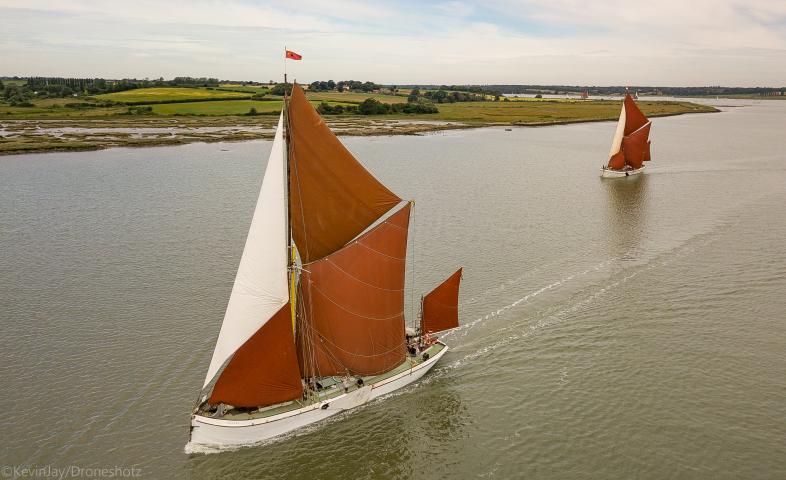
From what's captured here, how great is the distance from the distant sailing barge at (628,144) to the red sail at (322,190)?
5228 cm

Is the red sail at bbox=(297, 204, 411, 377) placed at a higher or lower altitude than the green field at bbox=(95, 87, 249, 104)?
lower

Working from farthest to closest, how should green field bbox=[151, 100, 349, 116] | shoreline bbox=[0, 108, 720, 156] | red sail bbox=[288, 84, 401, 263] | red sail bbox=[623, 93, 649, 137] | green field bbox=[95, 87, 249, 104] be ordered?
green field bbox=[95, 87, 249, 104] → green field bbox=[151, 100, 349, 116] → shoreline bbox=[0, 108, 720, 156] → red sail bbox=[623, 93, 649, 137] → red sail bbox=[288, 84, 401, 263]

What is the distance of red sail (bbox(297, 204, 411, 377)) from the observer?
2159 cm

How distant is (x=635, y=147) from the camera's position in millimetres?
69688

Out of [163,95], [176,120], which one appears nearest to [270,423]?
[176,120]

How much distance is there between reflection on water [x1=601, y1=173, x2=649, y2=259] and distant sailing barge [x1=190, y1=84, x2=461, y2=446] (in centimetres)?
2029

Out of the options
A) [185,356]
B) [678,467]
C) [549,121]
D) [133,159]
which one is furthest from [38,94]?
[678,467]

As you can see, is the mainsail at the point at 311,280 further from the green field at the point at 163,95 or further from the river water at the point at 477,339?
the green field at the point at 163,95

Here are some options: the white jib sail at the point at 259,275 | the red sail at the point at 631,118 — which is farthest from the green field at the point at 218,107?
the white jib sail at the point at 259,275

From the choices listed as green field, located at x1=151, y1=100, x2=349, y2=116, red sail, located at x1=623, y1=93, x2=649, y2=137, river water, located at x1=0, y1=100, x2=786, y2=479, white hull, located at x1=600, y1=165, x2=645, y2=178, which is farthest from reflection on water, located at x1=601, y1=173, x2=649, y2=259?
green field, located at x1=151, y1=100, x2=349, y2=116

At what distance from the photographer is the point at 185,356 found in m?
24.3

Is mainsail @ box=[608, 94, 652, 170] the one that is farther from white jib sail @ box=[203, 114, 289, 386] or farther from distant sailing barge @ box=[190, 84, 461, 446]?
white jib sail @ box=[203, 114, 289, 386]

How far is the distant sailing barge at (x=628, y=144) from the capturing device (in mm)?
68188

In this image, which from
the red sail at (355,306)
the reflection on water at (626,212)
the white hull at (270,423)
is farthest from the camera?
the reflection on water at (626,212)
